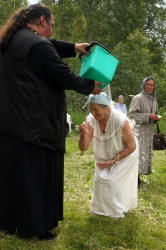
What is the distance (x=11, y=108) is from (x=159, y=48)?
2850 centimetres

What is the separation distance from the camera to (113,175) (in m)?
3.69

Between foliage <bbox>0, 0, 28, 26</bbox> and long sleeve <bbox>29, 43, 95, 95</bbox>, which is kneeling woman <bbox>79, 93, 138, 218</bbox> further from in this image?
foliage <bbox>0, 0, 28, 26</bbox>

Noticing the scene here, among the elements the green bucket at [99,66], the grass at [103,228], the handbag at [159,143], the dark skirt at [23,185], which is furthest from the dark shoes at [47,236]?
the handbag at [159,143]

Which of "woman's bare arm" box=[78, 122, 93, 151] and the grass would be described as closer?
the grass

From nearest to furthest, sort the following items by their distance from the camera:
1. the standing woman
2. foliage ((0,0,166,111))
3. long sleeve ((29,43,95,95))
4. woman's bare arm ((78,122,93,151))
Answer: long sleeve ((29,43,95,95)) → woman's bare arm ((78,122,93,151)) → the standing woman → foliage ((0,0,166,111))

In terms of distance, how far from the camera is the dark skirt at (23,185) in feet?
9.33

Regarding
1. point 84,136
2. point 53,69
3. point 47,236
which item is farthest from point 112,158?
point 53,69

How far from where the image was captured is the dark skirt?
2844 millimetres

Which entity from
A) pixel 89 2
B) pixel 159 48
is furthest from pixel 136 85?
pixel 159 48

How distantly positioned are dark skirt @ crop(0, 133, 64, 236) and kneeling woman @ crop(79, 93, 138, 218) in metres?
0.80

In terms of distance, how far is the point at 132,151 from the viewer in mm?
3707

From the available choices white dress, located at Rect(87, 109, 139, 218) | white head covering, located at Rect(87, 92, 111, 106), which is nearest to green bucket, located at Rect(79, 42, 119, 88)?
white head covering, located at Rect(87, 92, 111, 106)

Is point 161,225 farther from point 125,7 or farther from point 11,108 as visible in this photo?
point 125,7

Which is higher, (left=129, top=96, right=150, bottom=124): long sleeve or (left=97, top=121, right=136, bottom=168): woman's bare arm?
(left=129, top=96, right=150, bottom=124): long sleeve
